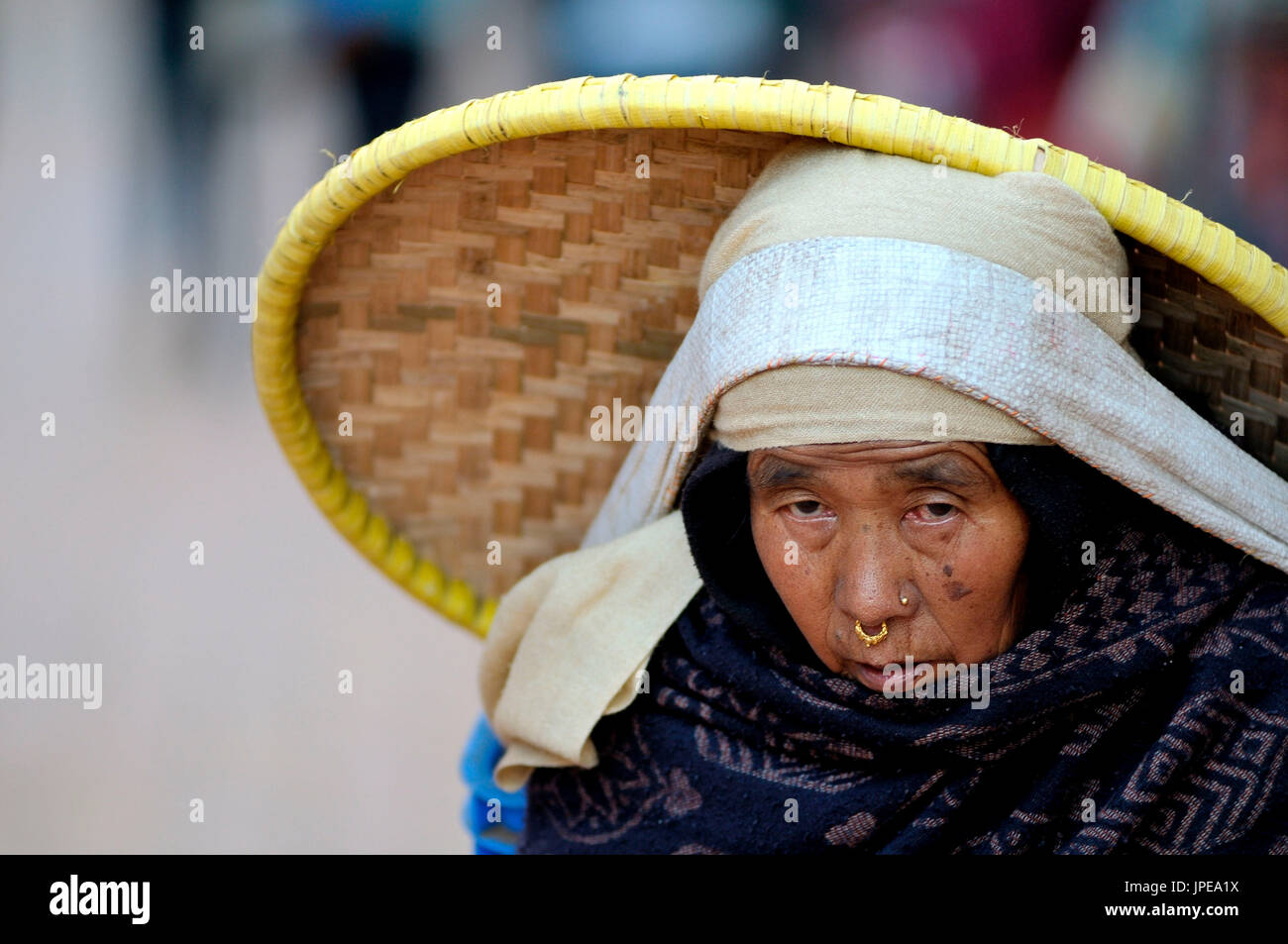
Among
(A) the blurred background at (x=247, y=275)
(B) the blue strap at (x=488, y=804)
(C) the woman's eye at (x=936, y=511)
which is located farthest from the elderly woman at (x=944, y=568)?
(A) the blurred background at (x=247, y=275)

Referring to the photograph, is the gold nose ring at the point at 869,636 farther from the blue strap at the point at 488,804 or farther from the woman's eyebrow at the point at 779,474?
the blue strap at the point at 488,804

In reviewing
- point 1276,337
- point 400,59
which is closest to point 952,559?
point 1276,337

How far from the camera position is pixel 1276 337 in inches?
65.6

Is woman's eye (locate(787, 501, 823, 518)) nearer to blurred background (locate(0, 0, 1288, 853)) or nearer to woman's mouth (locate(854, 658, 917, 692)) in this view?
woman's mouth (locate(854, 658, 917, 692))

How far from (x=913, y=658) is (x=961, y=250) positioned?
433mm

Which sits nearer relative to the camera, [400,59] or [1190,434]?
[1190,434]

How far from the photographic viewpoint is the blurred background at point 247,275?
322 centimetres

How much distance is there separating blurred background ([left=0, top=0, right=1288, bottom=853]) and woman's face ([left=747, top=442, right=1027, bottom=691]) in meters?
1.75

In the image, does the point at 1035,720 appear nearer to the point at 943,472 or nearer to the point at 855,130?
the point at 943,472

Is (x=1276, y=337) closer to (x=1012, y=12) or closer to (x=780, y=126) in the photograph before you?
(x=780, y=126)

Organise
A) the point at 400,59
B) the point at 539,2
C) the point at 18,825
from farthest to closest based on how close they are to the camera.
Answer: the point at 400,59, the point at 539,2, the point at 18,825

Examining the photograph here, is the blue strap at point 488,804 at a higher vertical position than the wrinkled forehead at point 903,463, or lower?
lower

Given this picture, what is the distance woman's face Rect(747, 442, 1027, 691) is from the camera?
5.14 ft

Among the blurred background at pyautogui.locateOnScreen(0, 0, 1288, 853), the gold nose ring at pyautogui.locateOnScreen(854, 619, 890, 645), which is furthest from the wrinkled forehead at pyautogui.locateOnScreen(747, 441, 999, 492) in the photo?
the blurred background at pyautogui.locateOnScreen(0, 0, 1288, 853)
